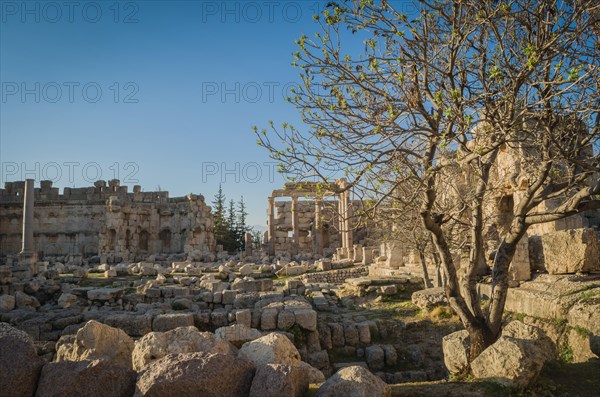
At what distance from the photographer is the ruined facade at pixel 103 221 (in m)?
35.9

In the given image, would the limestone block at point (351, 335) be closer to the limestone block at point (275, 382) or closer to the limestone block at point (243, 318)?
the limestone block at point (243, 318)

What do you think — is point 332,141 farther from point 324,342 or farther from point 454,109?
point 324,342

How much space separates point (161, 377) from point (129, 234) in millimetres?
35119

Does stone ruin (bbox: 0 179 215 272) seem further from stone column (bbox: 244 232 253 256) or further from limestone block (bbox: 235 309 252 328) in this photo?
limestone block (bbox: 235 309 252 328)

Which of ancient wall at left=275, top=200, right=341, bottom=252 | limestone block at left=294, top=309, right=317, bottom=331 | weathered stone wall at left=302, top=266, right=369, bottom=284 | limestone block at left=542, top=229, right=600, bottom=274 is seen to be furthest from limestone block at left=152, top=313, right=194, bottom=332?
ancient wall at left=275, top=200, right=341, bottom=252

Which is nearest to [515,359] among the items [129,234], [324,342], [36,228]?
[324,342]

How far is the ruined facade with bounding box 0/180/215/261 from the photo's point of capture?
118 ft

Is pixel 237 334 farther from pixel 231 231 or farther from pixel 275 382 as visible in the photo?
pixel 231 231

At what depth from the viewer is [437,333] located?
9.98 metres

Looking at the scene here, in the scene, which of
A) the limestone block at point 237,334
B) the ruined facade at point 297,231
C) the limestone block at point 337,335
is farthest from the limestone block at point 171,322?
the ruined facade at point 297,231

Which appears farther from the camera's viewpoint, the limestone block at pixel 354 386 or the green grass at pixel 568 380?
the green grass at pixel 568 380

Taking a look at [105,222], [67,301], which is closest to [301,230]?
[105,222]

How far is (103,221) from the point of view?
3569cm

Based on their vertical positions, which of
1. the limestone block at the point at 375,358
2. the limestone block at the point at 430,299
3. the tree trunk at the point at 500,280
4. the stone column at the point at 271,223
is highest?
the stone column at the point at 271,223
